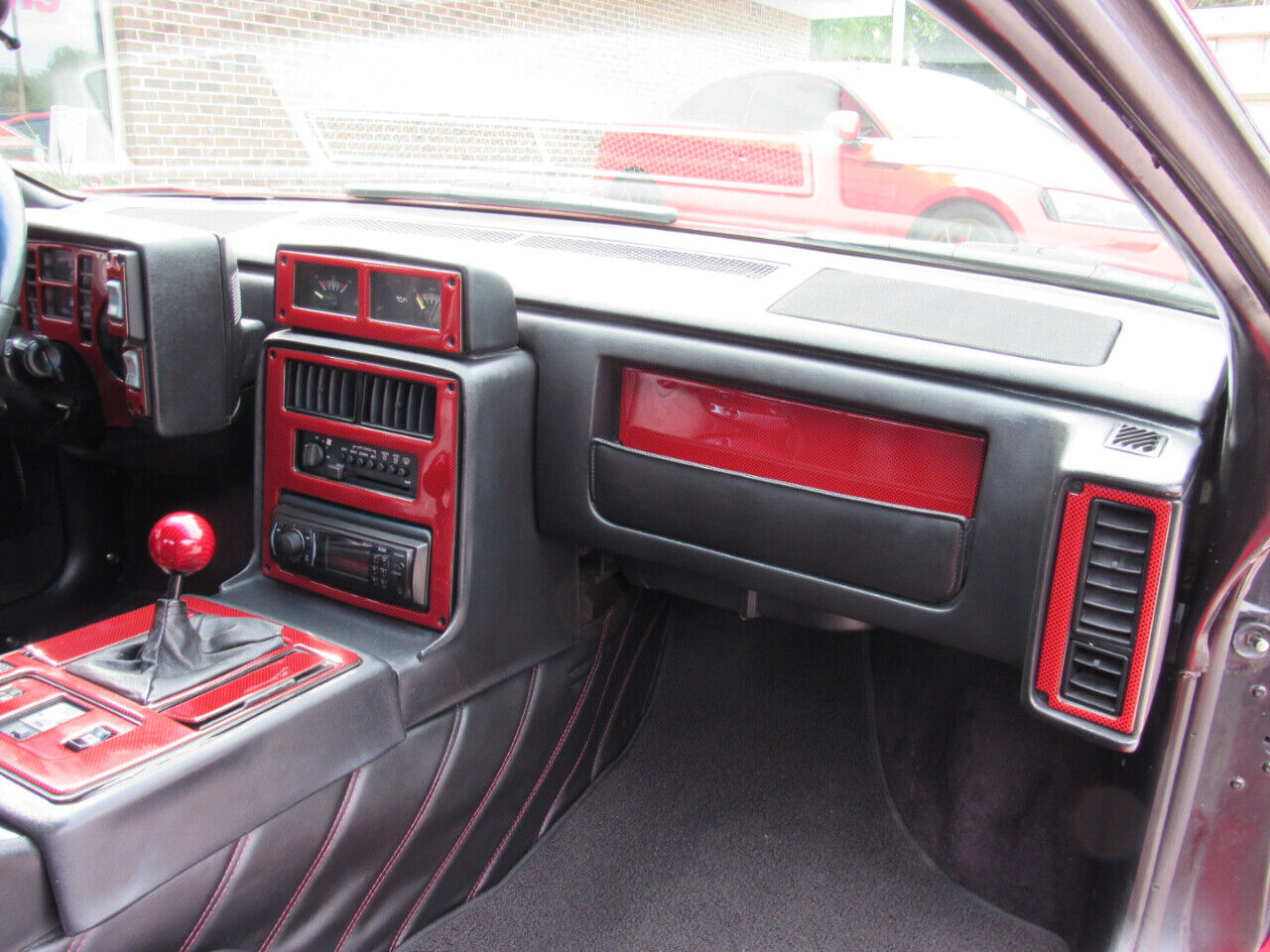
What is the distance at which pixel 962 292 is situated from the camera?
68.0 inches

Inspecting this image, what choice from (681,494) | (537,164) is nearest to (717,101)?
(537,164)

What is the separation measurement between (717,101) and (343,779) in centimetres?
163

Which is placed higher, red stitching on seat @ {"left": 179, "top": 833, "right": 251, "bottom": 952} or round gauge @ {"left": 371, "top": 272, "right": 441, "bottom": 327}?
round gauge @ {"left": 371, "top": 272, "right": 441, "bottom": 327}

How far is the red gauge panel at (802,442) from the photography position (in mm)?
1532

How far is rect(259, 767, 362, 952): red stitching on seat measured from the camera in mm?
1467

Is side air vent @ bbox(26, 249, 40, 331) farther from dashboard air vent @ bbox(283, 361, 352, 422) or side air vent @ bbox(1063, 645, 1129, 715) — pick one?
side air vent @ bbox(1063, 645, 1129, 715)

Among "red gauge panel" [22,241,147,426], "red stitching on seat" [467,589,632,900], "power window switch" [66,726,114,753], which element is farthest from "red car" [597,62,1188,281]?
"power window switch" [66,726,114,753]

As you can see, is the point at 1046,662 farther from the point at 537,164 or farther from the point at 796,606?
the point at 537,164

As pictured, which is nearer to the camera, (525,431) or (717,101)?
(525,431)

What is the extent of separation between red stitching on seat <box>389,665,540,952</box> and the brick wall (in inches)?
47.5

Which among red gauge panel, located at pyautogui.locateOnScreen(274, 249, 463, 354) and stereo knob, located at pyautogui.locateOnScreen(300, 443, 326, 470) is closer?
red gauge panel, located at pyautogui.locateOnScreen(274, 249, 463, 354)

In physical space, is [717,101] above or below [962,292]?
above

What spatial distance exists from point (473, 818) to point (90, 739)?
2.48 feet

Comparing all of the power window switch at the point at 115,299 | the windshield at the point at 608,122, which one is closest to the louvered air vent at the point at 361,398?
the power window switch at the point at 115,299
